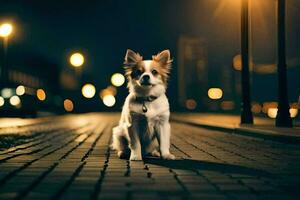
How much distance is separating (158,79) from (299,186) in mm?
3238

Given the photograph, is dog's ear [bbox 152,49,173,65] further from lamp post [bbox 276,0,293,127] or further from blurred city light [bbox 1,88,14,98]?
blurred city light [bbox 1,88,14,98]

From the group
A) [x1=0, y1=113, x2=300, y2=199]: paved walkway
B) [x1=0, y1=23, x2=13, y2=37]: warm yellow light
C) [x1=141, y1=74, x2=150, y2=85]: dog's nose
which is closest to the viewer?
[x1=0, y1=113, x2=300, y2=199]: paved walkway

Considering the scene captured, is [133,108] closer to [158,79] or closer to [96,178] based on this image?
[158,79]

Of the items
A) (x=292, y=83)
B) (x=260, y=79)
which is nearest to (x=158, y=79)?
→ (x=292, y=83)

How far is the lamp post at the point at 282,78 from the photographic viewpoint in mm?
20266

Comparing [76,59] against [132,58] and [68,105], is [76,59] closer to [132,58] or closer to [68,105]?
[132,58]

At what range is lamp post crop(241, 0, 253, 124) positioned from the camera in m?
23.6

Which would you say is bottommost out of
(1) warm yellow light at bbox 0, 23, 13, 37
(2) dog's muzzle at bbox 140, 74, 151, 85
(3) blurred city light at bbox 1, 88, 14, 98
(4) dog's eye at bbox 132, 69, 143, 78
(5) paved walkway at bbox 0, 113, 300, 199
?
(5) paved walkway at bbox 0, 113, 300, 199

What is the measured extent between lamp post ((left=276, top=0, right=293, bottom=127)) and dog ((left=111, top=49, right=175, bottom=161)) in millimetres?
10934

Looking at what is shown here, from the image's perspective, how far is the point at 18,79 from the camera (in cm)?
10181

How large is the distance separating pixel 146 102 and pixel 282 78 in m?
11.3

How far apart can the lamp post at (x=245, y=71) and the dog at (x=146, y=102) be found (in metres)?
14.0

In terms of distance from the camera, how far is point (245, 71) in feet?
78.6

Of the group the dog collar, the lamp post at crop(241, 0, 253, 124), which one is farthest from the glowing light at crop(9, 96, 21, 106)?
the dog collar
